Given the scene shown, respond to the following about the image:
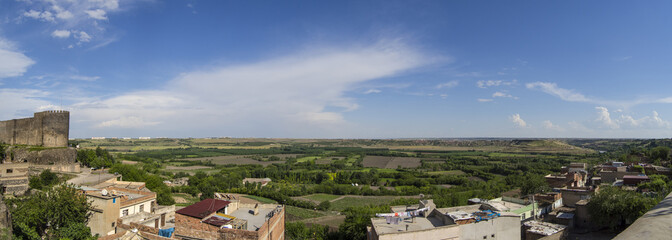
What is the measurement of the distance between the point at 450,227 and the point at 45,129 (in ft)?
123

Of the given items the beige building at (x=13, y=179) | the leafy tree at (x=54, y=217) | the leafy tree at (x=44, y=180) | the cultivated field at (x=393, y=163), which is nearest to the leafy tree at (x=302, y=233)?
the leafy tree at (x=54, y=217)

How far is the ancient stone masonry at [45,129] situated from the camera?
33.1 meters

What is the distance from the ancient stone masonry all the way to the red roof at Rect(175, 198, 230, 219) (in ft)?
83.6

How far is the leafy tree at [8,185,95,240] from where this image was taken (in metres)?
16.9

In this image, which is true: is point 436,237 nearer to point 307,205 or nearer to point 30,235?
point 30,235

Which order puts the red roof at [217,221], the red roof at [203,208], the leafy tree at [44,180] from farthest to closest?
the leafy tree at [44,180] → the red roof at [203,208] → the red roof at [217,221]

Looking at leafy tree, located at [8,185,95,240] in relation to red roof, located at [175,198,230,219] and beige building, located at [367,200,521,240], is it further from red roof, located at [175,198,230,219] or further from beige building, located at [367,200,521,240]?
beige building, located at [367,200,521,240]

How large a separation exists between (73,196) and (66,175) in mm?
14714

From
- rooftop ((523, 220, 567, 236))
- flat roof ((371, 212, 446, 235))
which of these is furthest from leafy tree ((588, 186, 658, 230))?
flat roof ((371, 212, 446, 235))

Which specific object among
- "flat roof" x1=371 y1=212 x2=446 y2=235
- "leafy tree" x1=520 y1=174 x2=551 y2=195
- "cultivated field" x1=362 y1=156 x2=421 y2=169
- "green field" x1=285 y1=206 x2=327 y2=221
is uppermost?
"flat roof" x1=371 y1=212 x2=446 y2=235

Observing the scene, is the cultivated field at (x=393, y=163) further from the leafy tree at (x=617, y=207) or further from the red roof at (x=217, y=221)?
Result: the red roof at (x=217, y=221)

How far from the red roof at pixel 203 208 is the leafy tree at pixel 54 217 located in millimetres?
5218

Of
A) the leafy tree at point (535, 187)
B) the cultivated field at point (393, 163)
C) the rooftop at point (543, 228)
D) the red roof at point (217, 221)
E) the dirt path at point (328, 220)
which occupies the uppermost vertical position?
the red roof at point (217, 221)

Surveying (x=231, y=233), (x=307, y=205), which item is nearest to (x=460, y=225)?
(x=231, y=233)
